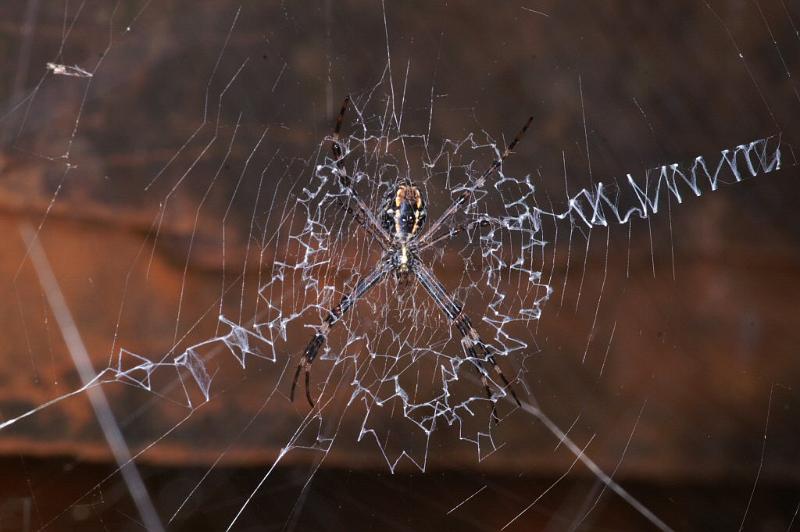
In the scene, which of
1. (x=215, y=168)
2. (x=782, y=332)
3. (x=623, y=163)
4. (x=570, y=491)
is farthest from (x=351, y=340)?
(x=782, y=332)

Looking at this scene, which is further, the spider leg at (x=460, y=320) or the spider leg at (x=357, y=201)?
the spider leg at (x=460, y=320)

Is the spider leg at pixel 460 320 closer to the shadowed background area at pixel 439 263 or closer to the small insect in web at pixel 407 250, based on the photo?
the small insect in web at pixel 407 250

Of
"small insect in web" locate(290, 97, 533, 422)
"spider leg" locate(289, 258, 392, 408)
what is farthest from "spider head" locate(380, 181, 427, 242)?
"spider leg" locate(289, 258, 392, 408)

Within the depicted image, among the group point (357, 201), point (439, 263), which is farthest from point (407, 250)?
point (357, 201)

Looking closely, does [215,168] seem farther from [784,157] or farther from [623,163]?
[784,157]

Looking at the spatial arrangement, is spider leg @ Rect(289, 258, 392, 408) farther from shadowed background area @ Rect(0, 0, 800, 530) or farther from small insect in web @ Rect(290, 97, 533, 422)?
shadowed background area @ Rect(0, 0, 800, 530)

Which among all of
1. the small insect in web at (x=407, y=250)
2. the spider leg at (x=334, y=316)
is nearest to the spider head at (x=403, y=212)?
the small insect in web at (x=407, y=250)

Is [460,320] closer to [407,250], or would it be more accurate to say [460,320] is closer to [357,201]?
[407,250]
